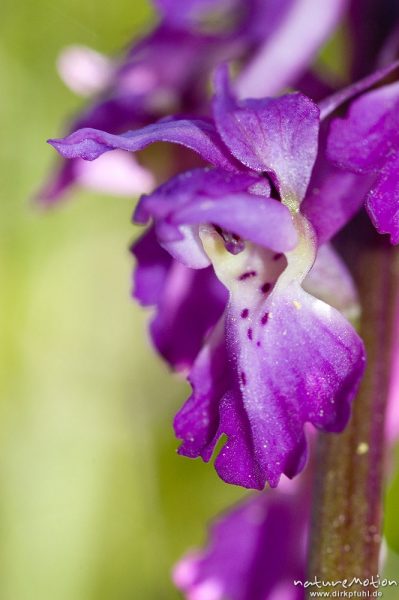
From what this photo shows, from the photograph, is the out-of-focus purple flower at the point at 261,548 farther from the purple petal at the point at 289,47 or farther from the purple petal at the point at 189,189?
the purple petal at the point at 189,189

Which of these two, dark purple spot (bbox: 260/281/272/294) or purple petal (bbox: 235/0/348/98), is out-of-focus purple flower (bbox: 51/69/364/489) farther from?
purple petal (bbox: 235/0/348/98)

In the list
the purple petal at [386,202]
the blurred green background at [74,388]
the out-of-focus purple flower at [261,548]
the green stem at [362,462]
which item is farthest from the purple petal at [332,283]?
the blurred green background at [74,388]

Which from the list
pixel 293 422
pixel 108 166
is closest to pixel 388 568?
pixel 108 166

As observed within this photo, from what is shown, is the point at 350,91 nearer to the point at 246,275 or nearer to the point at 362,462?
the point at 246,275

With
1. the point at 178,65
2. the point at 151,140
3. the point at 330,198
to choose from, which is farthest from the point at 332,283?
the point at 178,65

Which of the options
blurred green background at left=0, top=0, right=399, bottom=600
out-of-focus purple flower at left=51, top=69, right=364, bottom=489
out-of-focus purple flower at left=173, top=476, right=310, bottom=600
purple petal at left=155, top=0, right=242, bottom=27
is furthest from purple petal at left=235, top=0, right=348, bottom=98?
blurred green background at left=0, top=0, right=399, bottom=600

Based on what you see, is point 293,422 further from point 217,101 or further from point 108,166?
point 108,166

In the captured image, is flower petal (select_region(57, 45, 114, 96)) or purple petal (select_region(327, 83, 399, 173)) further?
flower petal (select_region(57, 45, 114, 96))
